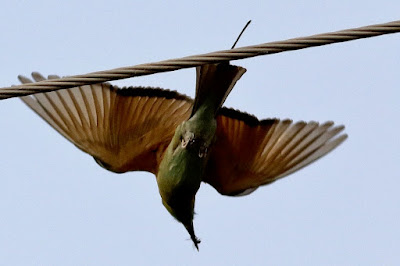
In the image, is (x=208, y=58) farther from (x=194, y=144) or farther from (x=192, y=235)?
(x=192, y=235)

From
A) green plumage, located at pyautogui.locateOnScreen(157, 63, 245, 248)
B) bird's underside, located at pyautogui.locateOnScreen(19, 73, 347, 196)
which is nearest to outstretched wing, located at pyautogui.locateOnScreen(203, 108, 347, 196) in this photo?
bird's underside, located at pyautogui.locateOnScreen(19, 73, 347, 196)

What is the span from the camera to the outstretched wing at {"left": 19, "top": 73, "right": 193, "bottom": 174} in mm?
5859

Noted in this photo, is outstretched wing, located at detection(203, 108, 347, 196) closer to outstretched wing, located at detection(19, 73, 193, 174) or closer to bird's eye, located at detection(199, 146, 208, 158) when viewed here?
outstretched wing, located at detection(19, 73, 193, 174)

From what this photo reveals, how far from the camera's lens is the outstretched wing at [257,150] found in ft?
19.7

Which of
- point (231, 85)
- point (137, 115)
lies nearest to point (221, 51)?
point (231, 85)

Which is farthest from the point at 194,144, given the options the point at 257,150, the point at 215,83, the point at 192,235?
the point at 192,235

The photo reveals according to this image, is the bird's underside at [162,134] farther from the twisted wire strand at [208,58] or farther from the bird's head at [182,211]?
the twisted wire strand at [208,58]

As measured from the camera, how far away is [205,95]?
5379mm

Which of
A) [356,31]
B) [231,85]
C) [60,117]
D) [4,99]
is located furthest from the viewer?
[60,117]

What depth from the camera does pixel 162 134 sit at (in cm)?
590

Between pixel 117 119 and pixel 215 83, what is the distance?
0.85 m

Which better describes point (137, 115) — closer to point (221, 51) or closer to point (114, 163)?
point (114, 163)

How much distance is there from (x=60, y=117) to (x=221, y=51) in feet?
6.69

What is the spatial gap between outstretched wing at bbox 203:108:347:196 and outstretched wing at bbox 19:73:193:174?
1.03 feet
